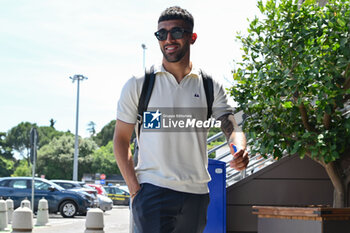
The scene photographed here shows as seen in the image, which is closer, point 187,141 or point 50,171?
point 187,141

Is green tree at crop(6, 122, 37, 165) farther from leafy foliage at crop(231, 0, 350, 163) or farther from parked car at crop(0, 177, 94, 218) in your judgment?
leafy foliage at crop(231, 0, 350, 163)

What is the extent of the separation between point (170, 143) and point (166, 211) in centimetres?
34

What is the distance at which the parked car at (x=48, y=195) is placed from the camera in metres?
20.8

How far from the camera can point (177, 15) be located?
304 cm

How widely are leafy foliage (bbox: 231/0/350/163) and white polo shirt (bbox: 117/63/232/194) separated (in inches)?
122

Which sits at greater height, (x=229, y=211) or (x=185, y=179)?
(x=185, y=179)

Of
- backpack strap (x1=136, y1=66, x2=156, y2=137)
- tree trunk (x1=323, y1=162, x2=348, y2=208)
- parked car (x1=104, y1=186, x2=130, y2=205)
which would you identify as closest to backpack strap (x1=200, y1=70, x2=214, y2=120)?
backpack strap (x1=136, y1=66, x2=156, y2=137)

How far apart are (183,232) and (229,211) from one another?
200 inches

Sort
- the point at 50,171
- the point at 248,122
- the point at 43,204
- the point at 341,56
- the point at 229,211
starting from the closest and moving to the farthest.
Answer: the point at 341,56 < the point at 248,122 < the point at 229,211 < the point at 43,204 < the point at 50,171

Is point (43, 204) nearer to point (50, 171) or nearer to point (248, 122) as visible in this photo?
point (248, 122)

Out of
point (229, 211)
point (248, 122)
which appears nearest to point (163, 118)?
point (248, 122)

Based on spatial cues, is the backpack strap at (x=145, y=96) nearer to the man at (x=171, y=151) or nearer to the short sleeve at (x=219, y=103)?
the man at (x=171, y=151)

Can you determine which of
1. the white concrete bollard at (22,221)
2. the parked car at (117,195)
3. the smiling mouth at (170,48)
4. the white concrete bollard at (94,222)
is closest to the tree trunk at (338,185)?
the white concrete bollard at (94,222)

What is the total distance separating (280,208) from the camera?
19.9ft
